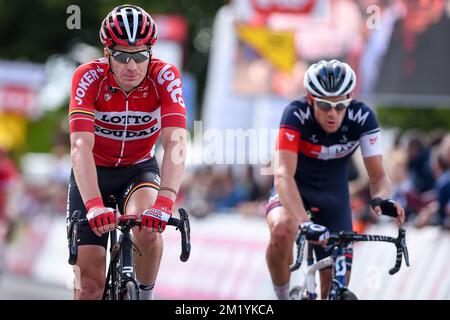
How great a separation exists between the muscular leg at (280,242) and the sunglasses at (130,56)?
2.01m

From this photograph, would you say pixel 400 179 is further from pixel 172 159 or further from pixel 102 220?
pixel 102 220

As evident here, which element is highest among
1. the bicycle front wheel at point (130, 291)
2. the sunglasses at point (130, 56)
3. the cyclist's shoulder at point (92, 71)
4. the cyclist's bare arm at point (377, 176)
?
the sunglasses at point (130, 56)

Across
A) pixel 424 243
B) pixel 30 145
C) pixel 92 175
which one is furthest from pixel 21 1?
pixel 92 175

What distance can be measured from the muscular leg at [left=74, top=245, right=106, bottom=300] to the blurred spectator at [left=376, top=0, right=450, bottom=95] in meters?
9.36

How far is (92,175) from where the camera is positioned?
6750mm

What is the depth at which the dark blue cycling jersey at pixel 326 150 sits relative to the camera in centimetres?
814

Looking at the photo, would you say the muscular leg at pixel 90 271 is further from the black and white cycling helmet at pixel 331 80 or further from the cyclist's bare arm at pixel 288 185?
the black and white cycling helmet at pixel 331 80

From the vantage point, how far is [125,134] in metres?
7.38

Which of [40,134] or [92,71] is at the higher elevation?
[92,71]

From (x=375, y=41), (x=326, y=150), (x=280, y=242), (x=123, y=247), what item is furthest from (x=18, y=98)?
(x=123, y=247)

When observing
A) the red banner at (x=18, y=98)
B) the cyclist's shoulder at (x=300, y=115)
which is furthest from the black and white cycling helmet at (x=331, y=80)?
the red banner at (x=18, y=98)

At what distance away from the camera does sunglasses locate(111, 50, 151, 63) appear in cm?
694

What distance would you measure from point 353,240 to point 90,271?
183cm
